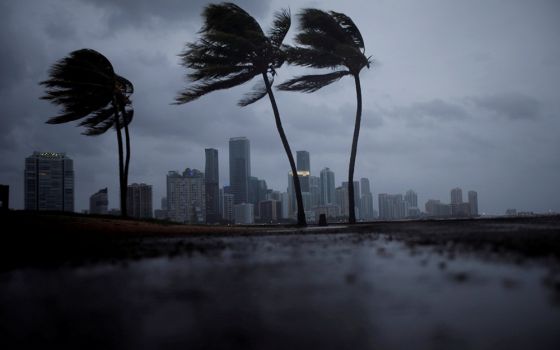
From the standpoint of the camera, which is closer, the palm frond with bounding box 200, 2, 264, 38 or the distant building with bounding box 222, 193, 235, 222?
the palm frond with bounding box 200, 2, 264, 38

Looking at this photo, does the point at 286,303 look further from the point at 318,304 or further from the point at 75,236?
the point at 75,236

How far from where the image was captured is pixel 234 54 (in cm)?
1370

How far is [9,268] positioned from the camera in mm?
3037

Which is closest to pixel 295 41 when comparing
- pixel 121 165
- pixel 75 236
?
pixel 121 165

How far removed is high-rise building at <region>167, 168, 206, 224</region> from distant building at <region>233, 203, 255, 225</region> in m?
15.2

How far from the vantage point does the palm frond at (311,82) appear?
1412 centimetres

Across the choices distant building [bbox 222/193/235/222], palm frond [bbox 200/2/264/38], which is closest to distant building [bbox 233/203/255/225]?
distant building [bbox 222/193/235/222]

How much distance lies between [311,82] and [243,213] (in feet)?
478

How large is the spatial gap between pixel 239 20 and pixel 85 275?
42.4 ft

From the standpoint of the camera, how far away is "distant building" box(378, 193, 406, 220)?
13702cm

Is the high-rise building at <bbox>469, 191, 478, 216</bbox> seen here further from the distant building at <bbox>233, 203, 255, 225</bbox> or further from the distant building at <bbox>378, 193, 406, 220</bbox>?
the distant building at <bbox>233, 203, 255, 225</bbox>

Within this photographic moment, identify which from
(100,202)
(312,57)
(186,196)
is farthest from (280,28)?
(186,196)

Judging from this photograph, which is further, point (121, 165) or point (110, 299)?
point (121, 165)

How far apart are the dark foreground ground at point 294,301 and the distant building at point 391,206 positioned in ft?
454
